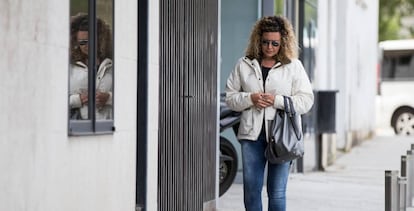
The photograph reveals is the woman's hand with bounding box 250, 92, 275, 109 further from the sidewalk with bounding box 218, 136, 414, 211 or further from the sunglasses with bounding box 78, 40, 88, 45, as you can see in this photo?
the sidewalk with bounding box 218, 136, 414, 211

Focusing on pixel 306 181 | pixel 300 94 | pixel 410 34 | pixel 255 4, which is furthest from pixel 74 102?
pixel 410 34

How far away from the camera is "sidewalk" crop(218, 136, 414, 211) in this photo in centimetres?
1063

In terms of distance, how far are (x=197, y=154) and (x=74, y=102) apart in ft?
8.65

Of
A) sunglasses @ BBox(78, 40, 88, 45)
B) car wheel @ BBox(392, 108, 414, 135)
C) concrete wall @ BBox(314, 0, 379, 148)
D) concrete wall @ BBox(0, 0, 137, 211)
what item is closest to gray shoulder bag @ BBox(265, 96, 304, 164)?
concrete wall @ BBox(0, 0, 137, 211)

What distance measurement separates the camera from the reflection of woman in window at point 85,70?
6141 mm

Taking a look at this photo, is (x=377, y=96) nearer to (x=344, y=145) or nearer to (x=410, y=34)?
(x=344, y=145)

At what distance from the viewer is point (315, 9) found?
15.8 meters

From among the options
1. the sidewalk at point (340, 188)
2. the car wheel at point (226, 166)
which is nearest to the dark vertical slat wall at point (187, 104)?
the sidewalk at point (340, 188)

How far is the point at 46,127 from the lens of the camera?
5.63 meters

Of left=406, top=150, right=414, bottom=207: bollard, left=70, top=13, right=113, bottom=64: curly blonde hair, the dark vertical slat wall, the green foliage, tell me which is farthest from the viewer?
the green foliage

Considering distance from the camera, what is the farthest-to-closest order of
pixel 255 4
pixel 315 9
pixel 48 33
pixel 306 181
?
1. pixel 315 9
2. pixel 306 181
3. pixel 255 4
4. pixel 48 33

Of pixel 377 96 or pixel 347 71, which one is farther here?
pixel 377 96

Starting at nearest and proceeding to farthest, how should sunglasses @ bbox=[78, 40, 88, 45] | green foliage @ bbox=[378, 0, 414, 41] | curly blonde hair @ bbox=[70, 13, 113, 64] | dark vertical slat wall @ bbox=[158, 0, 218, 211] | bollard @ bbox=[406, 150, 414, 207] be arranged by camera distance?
curly blonde hair @ bbox=[70, 13, 113, 64], sunglasses @ bbox=[78, 40, 88, 45], dark vertical slat wall @ bbox=[158, 0, 218, 211], bollard @ bbox=[406, 150, 414, 207], green foliage @ bbox=[378, 0, 414, 41]

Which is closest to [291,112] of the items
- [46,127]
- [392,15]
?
[46,127]
